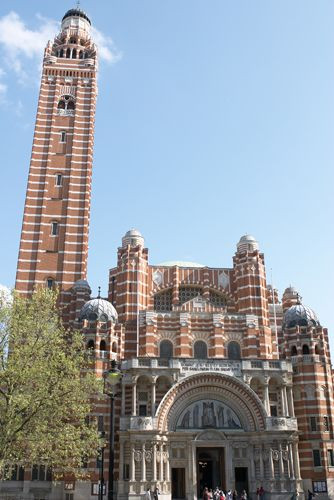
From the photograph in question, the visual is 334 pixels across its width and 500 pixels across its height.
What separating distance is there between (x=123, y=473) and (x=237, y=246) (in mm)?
27377

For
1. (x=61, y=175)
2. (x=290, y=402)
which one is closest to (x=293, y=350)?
(x=290, y=402)

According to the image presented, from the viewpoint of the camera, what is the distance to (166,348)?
171 feet

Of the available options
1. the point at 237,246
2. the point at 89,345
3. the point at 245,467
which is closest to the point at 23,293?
the point at 89,345

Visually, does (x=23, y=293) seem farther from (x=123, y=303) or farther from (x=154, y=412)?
(x=154, y=412)

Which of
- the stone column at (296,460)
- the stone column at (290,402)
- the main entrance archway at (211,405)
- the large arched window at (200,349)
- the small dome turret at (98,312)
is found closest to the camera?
the stone column at (296,460)

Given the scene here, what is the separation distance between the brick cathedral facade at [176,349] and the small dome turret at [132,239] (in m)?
0.23

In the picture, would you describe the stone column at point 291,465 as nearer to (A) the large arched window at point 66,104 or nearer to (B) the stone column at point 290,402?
(B) the stone column at point 290,402

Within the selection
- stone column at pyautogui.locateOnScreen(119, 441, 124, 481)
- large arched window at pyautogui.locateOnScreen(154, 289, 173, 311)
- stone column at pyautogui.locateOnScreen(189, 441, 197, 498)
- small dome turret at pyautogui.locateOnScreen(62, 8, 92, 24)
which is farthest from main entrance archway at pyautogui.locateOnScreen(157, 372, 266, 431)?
small dome turret at pyautogui.locateOnScreen(62, 8, 92, 24)

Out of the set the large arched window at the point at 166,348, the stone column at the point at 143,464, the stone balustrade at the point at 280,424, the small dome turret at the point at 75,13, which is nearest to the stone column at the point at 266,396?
the stone balustrade at the point at 280,424

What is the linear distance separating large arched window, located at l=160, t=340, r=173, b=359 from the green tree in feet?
Result: 70.5

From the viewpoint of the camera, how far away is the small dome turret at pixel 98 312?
164 feet

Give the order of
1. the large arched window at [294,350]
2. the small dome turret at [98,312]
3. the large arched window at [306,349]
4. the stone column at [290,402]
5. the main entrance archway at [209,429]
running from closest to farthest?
the main entrance archway at [209,429] < the stone column at [290,402] < the small dome turret at [98,312] < the large arched window at [306,349] < the large arched window at [294,350]

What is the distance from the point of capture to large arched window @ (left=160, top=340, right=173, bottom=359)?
5178 centimetres

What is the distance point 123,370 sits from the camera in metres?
46.3
